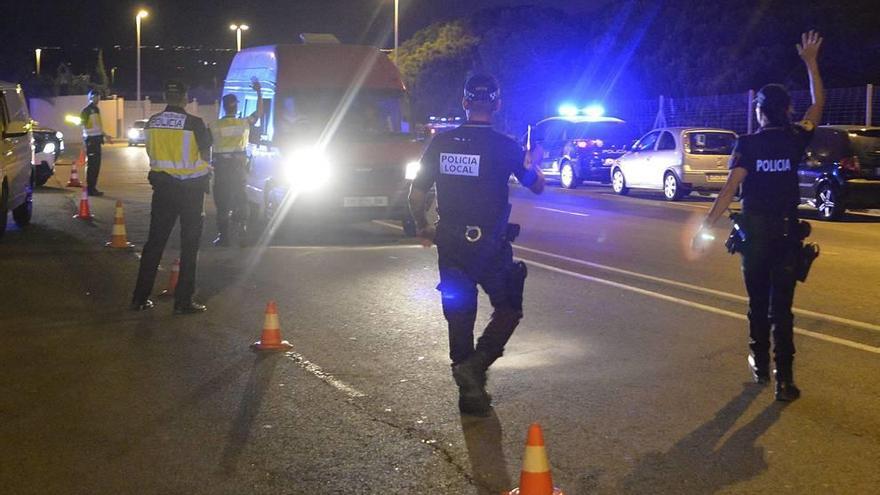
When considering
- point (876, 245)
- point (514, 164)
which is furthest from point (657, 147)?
point (514, 164)

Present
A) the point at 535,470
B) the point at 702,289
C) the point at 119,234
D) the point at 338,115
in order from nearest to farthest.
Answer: the point at 535,470, the point at 702,289, the point at 119,234, the point at 338,115

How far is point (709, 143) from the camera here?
2288 centimetres

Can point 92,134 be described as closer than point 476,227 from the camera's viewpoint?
No

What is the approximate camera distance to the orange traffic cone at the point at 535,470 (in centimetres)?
422

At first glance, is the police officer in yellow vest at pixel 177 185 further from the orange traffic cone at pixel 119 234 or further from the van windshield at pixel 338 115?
the van windshield at pixel 338 115

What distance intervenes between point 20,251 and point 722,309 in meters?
8.29

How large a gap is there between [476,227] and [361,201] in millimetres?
8358

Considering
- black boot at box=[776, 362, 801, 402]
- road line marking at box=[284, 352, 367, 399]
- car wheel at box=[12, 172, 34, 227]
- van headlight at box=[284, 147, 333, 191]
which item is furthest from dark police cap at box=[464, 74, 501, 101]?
car wheel at box=[12, 172, 34, 227]

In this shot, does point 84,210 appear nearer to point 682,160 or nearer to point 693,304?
point 693,304

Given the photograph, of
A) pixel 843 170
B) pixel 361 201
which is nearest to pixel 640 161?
pixel 843 170

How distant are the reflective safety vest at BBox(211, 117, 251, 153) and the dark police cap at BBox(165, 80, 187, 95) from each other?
14.2ft

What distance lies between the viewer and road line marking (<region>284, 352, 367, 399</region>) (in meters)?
6.58

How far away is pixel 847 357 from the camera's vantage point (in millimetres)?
7535

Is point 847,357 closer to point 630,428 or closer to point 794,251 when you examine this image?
point 794,251
